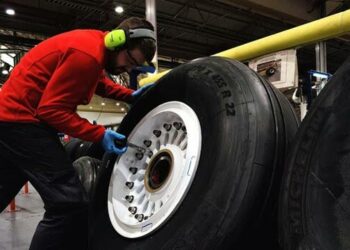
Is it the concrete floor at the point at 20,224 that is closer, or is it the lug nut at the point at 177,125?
the lug nut at the point at 177,125

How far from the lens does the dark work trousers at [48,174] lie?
1595mm

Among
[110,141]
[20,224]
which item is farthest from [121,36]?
[20,224]

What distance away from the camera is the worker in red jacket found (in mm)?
1562

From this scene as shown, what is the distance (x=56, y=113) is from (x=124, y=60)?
0.39 m

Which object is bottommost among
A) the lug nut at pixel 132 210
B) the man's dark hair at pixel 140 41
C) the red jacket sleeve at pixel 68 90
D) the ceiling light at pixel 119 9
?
the lug nut at pixel 132 210

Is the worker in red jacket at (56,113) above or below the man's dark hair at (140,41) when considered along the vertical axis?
below

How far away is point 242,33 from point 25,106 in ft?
29.1

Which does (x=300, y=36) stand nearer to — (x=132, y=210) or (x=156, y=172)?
(x=156, y=172)

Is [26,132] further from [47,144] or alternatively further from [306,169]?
[306,169]

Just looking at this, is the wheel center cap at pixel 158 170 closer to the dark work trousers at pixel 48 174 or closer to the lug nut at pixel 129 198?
the lug nut at pixel 129 198

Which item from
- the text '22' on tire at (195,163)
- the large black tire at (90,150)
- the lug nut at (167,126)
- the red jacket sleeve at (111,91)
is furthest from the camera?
the large black tire at (90,150)

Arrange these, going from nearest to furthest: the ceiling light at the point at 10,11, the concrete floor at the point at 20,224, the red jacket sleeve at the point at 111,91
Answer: the red jacket sleeve at the point at 111,91 → the concrete floor at the point at 20,224 → the ceiling light at the point at 10,11

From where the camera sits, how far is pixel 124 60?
68.6 inches

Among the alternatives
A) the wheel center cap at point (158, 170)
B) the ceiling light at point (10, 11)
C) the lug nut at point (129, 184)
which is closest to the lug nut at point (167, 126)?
the wheel center cap at point (158, 170)
